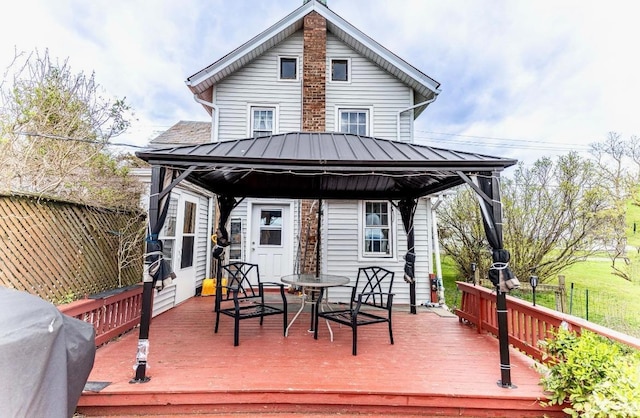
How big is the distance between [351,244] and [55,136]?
5.57m

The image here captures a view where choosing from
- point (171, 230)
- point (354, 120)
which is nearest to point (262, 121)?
point (354, 120)

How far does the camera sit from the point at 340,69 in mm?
7387

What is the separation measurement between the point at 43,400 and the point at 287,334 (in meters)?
2.73

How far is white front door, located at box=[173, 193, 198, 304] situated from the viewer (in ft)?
18.2

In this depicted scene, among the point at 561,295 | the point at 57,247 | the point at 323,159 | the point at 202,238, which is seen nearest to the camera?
the point at 323,159

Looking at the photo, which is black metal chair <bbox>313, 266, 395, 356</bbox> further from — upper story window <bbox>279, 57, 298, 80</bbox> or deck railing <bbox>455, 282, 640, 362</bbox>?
upper story window <bbox>279, 57, 298, 80</bbox>

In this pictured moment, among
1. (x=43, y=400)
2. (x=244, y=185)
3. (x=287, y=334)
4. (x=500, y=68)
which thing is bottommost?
(x=287, y=334)

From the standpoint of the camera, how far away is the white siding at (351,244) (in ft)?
→ 22.0

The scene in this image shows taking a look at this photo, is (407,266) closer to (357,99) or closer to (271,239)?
(271,239)

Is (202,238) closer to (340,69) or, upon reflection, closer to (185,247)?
(185,247)

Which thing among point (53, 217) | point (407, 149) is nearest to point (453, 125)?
point (407, 149)

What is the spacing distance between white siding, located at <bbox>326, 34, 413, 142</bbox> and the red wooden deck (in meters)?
4.70

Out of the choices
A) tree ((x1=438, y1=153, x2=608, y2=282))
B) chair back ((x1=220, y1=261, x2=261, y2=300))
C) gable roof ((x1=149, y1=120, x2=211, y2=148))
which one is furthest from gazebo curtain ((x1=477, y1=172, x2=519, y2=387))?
gable roof ((x1=149, y1=120, x2=211, y2=148))

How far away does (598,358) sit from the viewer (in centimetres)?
236
